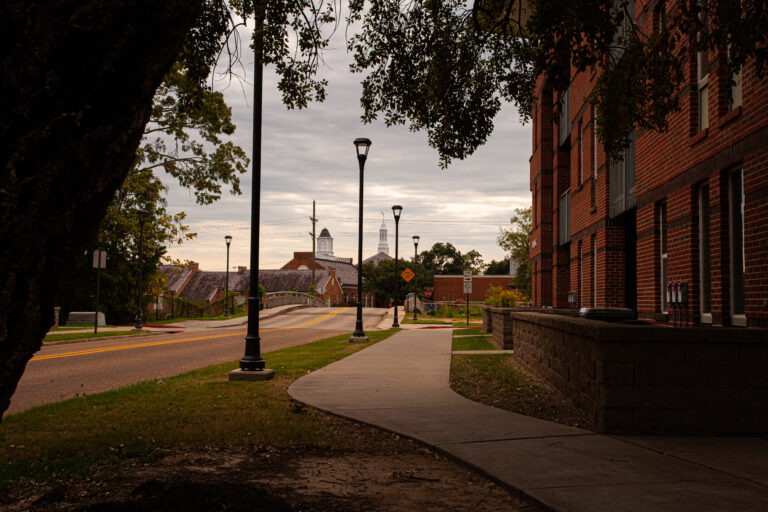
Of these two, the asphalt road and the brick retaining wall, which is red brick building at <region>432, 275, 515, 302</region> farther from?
the brick retaining wall

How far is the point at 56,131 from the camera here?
255 centimetres

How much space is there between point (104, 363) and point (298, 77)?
902 centimetres

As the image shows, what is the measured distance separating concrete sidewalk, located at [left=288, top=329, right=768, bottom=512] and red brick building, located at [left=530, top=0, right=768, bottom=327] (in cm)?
329

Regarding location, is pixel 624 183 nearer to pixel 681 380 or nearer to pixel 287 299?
pixel 681 380

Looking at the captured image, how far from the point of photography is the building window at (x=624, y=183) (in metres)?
13.3

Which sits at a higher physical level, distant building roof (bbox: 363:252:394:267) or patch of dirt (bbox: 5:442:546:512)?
distant building roof (bbox: 363:252:394:267)

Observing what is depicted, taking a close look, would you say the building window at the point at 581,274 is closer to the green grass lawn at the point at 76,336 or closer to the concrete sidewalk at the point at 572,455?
the concrete sidewalk at the point at 572,455

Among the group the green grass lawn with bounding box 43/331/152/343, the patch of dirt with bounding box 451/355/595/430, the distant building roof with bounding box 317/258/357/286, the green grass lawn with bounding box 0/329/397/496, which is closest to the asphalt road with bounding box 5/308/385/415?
the green grass lawn with bounding box 43/331/152/343

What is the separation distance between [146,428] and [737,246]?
313 inches

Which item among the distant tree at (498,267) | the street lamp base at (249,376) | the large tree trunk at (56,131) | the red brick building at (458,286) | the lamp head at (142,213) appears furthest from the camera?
the distant tree at (498,267)

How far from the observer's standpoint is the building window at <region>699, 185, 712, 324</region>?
955cm

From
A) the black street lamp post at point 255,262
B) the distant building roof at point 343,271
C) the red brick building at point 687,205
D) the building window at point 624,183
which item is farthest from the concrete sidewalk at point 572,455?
the distant building roof at point 343,271

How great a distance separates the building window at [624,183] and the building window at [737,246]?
4189 millimetres

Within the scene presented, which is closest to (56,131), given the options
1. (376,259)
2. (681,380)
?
(681,380)
